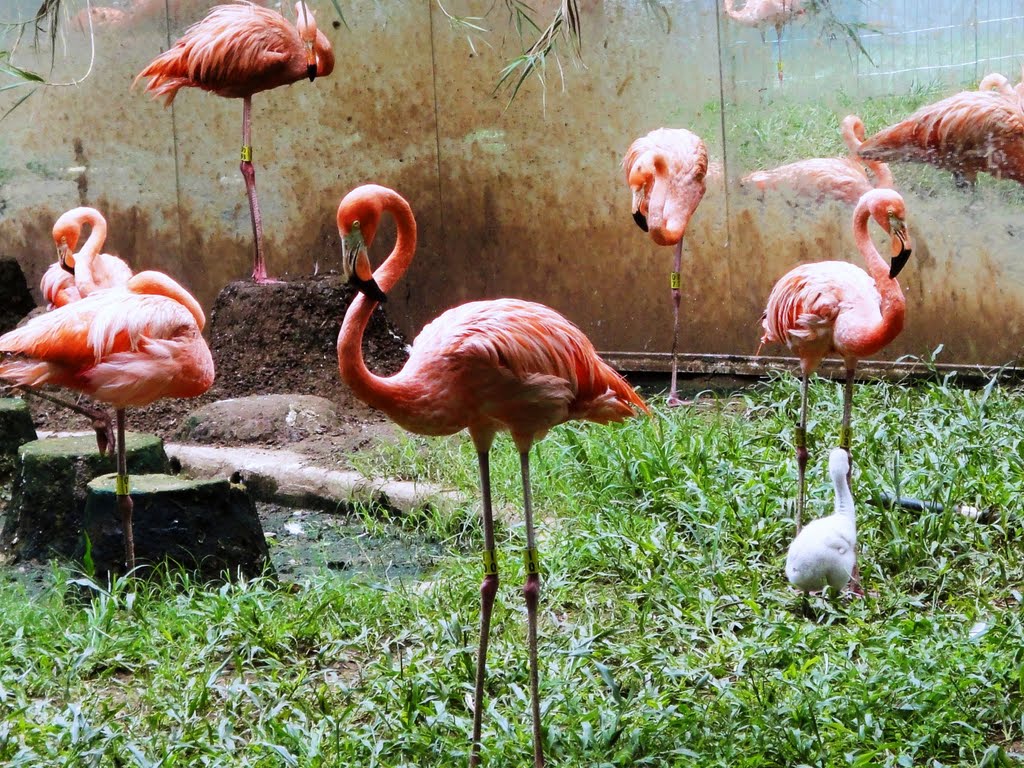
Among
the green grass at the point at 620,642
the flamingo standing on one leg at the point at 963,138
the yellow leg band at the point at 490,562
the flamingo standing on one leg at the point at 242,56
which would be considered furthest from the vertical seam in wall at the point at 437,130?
the yellow leg band at the point at 490,562

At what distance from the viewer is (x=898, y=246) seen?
436 centimetres

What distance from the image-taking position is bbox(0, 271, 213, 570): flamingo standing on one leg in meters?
4.31

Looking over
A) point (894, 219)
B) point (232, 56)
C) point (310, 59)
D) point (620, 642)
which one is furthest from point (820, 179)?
point (620, 642)

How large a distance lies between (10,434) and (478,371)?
167 inches

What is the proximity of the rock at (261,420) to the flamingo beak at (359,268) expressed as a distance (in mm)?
3655

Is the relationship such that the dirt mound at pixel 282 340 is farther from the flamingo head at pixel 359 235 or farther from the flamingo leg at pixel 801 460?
the flamingo head at pixel 359 235

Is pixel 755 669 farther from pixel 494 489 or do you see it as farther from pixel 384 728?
pixel 494 489

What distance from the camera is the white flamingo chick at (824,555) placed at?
3.77 m

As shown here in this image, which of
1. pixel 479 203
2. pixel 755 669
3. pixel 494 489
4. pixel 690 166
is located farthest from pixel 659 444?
pixel 479 203

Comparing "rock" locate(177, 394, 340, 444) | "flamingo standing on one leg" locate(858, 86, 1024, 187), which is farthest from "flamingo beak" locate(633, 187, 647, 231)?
"rock" locate(177, 394, 340, 444)

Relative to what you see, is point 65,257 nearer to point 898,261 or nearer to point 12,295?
point 12,295

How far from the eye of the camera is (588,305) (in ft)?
26.0

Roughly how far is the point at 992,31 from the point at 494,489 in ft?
12.7

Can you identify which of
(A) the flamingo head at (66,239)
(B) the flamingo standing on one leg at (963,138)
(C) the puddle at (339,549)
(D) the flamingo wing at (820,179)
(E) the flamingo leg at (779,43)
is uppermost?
(E) the flamingo leg at (779,43)
